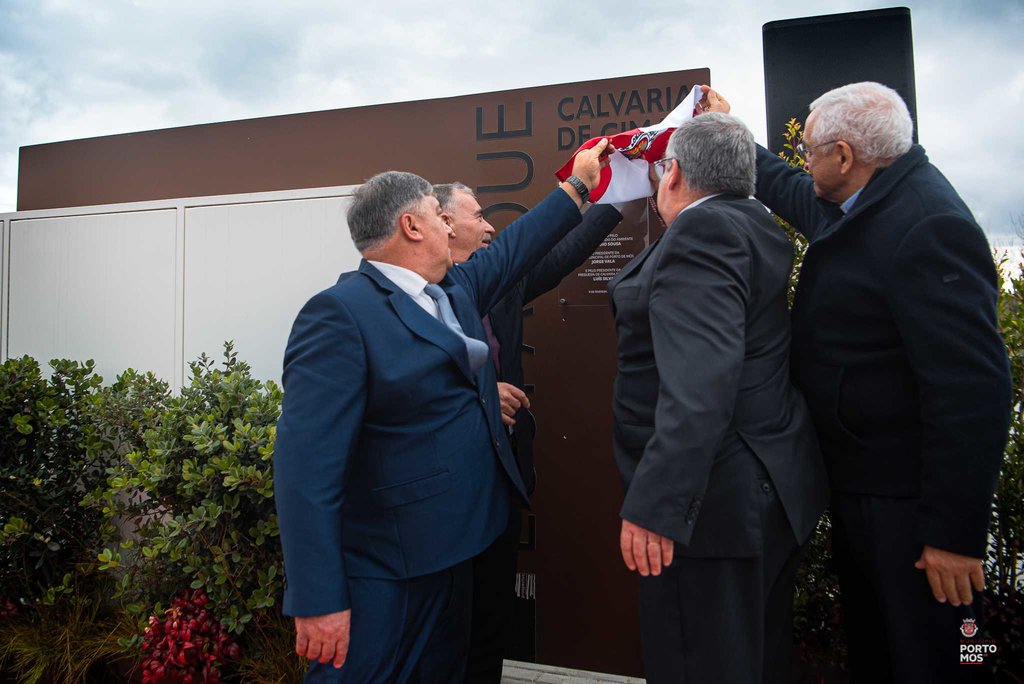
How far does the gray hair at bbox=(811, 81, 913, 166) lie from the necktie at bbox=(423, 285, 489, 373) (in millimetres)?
1234

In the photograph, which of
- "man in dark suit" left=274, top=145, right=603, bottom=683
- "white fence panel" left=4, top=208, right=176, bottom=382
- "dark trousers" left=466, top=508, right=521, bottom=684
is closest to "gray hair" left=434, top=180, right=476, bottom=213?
"man in dark suit" left=274, top=145, right=603, bottom=683

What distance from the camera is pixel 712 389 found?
165 cm

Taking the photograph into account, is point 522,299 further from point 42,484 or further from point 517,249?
point 42,484

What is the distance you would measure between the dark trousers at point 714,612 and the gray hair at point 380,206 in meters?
1.29

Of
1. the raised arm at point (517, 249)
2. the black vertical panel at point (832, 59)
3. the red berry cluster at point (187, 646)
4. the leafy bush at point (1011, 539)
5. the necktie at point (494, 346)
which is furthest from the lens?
the black vertical panel at point (832, 59)

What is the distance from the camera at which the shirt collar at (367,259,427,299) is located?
2.12 meters

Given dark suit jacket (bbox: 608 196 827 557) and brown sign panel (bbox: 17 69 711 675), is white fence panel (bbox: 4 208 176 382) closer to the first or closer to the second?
brown sign panel (bbox: 17 69 711 675)

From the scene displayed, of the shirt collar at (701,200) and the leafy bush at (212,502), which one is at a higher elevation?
the shirt collar at (701,200)

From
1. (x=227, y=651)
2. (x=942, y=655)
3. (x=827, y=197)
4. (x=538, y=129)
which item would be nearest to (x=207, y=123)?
(x=538, y=129)

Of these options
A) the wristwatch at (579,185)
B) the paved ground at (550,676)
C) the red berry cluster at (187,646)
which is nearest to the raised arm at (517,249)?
the wristwatch at (579,185)

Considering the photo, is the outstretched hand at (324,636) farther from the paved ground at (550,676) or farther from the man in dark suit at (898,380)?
the paved ground at (550,676)

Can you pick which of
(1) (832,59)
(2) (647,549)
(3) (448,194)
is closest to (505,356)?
(3) (448,194)

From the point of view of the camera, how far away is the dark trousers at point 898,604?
1.80 m

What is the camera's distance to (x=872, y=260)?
6.12 ft
